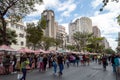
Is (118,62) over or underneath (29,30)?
underneath

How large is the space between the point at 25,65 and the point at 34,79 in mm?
4276

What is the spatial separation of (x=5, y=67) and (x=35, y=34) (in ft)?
107

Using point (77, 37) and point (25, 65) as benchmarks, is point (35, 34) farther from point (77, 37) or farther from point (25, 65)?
point (77, 37)

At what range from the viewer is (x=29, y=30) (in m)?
58.0

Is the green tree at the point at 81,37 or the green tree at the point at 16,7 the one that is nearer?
the green tree at the point at 16,7

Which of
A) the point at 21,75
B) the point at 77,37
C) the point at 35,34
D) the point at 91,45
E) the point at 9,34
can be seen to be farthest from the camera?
the point at 91,45

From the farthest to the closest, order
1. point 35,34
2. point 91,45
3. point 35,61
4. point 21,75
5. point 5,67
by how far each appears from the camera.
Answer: point 91,45, point 35,34, point 35,61, point 5,67, point 21,75

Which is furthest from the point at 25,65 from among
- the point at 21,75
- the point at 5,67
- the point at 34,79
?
the point at 5,67

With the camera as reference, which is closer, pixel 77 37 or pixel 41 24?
pixel 41 24

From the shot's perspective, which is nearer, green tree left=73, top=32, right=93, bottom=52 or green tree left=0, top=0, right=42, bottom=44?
green tree left=0, top=0, right=42, bottom=44

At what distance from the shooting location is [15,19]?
37.2 m

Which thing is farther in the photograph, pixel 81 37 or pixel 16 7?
pixel 81 37

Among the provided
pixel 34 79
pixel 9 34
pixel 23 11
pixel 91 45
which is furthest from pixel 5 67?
pixel 91 45

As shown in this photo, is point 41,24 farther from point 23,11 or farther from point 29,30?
point 23,11
